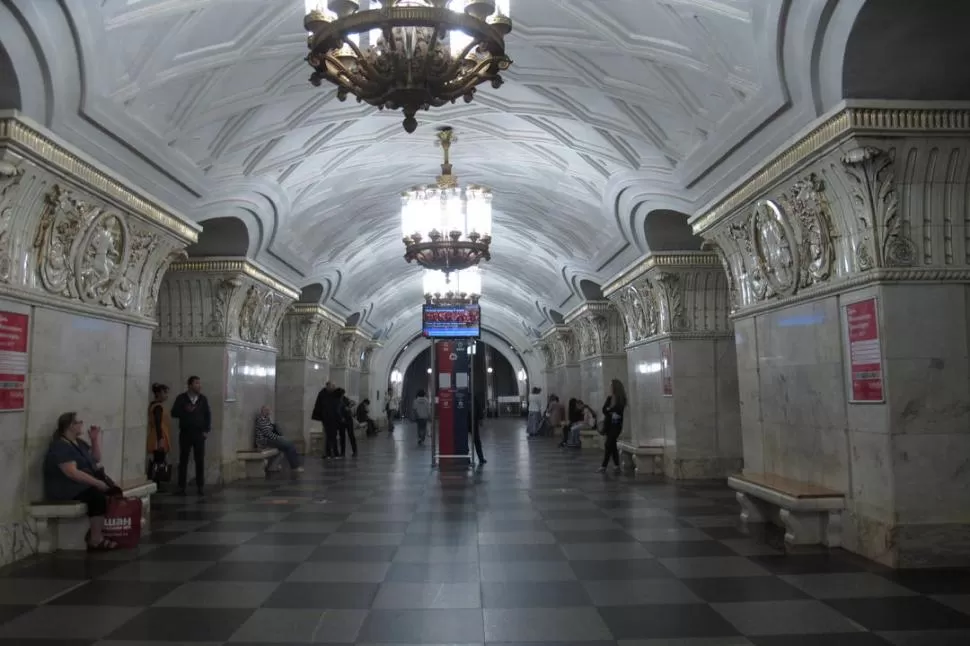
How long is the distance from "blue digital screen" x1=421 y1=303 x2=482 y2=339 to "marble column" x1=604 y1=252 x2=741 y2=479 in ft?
11.5

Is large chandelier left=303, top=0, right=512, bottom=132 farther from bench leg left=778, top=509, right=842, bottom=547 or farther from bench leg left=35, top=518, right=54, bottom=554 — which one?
bench leg left=35, top=518, right=54, bottom=554

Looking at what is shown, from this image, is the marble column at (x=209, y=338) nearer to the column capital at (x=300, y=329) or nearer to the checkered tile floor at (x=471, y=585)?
the checkered tile floor at (x=471, y=585)

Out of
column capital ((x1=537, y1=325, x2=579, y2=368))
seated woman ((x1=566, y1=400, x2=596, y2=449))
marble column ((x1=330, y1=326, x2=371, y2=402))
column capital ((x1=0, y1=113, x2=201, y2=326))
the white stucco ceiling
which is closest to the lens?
column capital ((x1=0, y1=113, x2=201, y2=326))

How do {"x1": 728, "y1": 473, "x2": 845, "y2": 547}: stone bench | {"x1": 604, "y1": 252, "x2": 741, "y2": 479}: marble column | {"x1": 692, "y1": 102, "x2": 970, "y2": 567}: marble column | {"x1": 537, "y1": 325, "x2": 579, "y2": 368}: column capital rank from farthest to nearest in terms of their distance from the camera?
{"x1": 537, "y1": 325, "x2": 579, "y2": 368}: column capital
{"x1": 604, "y1": 252, "x2": 741, "y2": 479}: marble column
{"x1": 728, "y1": 473, "x2": 845, "y2": 547}: stone bench
{"x1": 692, "y1": 102, "x2": 970, "y2": 567}: marble column

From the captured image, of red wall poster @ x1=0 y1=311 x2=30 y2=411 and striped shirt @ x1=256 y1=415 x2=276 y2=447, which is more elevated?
red wall poster @ x1=0 y1=311 x2=30 y2=411

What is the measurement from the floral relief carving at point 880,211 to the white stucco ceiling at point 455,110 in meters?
0.57

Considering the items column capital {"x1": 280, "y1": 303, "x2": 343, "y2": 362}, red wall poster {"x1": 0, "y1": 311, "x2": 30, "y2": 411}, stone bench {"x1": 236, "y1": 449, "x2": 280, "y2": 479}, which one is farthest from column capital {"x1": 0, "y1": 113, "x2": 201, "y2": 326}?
column capital {"x1": 280, "y1": 303, "x2": 343, "y2": 362}

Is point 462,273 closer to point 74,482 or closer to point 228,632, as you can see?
point 74,482

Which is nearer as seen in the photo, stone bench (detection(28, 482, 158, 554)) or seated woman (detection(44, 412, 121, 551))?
stone bench (detection(28, 482, 158, 554))

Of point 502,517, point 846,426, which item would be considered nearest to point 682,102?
point 846,426

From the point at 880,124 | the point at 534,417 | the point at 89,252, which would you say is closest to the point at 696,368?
the point at 880,124

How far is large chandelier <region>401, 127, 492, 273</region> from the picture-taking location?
9.45 metres

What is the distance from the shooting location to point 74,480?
5863 millimetres

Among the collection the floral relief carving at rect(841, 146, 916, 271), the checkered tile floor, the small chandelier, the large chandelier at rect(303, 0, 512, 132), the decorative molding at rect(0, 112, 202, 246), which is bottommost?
the checkered tile floor
